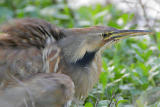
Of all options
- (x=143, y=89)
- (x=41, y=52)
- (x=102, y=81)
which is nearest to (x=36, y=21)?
(x=41, y=52)

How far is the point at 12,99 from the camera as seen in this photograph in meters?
3.30

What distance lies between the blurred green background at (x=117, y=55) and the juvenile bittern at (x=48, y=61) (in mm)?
305

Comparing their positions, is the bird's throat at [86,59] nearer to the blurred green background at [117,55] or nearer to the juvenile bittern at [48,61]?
the juvenile bittern at [48,61]

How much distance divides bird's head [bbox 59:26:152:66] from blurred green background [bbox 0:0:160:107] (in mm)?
290

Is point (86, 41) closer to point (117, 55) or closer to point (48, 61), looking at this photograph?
point (48, 61)

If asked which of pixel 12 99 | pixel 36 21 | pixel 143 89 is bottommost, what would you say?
pixel 143 89

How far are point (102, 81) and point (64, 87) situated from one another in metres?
1.11

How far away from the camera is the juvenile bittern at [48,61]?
11.0 feet

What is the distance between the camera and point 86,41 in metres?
4.02

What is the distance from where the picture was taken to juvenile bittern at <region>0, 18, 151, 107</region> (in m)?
3.36

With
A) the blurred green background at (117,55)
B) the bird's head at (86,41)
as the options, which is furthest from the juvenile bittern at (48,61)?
the blurred green background at (117,55)

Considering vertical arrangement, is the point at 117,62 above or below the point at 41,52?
below

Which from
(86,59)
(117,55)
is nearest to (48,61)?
(86,59)

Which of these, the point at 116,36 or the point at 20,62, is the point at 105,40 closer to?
the point at 116,36
